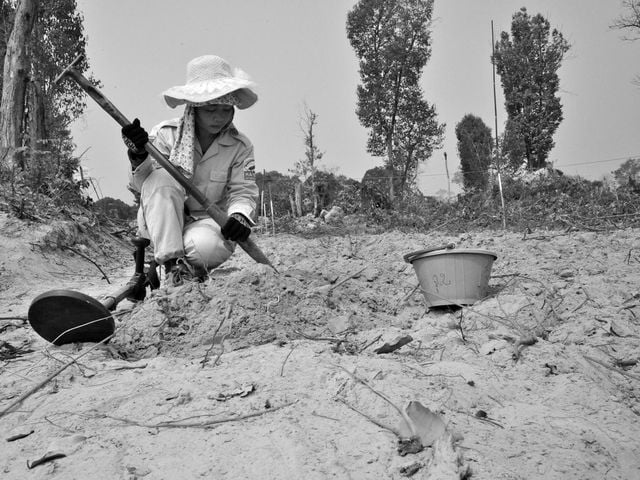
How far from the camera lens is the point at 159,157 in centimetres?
305

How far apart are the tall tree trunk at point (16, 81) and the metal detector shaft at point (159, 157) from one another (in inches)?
219

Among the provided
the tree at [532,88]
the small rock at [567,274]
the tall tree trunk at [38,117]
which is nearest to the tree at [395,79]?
the tree at [532,88]

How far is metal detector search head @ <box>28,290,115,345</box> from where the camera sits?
2234 millimetres

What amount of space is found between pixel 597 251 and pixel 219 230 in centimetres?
273

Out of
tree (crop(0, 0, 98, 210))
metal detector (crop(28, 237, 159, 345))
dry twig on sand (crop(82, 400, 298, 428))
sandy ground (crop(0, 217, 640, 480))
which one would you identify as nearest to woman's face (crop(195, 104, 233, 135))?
sandy ground (crop(0, 217, 640, 480))

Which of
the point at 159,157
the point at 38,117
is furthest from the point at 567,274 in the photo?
the point at 38,117

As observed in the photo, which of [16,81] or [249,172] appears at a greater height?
[16,81]

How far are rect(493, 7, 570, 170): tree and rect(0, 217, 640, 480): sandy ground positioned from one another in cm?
1932

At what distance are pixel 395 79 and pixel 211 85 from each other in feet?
59.1

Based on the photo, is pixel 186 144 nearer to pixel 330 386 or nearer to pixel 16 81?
A: pixel 330 386

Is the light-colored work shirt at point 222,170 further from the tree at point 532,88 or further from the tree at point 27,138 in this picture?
the tree at point 532,88

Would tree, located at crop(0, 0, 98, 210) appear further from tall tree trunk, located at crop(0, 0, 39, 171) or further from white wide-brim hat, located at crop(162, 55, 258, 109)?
white wide-brim hat, located at crop(162, 55, 258, 109)

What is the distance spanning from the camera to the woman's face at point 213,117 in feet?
10.8

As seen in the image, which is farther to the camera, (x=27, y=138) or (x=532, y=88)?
(x=532, y=88)
